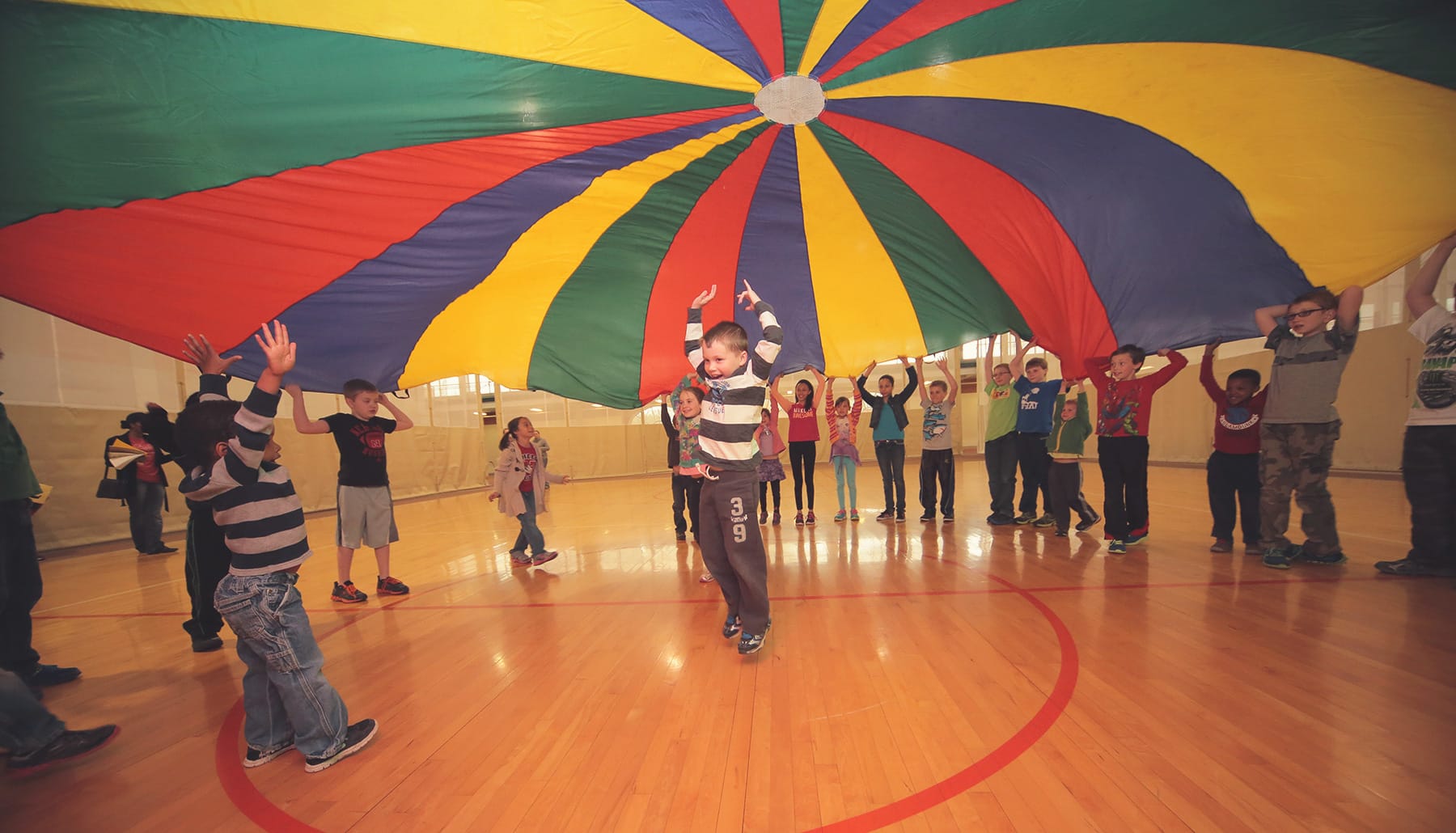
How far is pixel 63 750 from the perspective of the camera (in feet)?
6.10

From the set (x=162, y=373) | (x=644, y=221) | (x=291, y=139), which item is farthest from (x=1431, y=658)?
(x=162, y=373)

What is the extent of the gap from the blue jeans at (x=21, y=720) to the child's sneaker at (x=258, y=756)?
628 mm

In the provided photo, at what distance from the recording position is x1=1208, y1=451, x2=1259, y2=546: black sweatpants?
3734 mm

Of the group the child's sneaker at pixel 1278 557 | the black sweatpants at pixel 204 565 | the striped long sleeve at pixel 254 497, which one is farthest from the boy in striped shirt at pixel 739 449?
the child's sneaker at pixel 1278 557

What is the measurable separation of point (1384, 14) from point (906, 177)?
5.70 ft

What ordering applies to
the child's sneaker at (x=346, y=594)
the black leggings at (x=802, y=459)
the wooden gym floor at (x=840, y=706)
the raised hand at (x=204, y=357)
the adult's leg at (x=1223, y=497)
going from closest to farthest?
the wooden gym floor at (x=840, y=706), the raised hand at (x=204, y=357), the child's sneaker at (x=346, y=594), the adult's leg at (x=1223, y=497), the black leggings at (x=802, y=459)

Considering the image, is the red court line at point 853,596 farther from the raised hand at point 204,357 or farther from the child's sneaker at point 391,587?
the raised hand at point 204,357

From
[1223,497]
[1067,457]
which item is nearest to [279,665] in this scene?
[1067,457]

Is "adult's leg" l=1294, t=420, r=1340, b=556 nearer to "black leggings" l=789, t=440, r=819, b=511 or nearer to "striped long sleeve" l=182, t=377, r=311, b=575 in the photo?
"black leggings" l=789, t=440, r=819, b=511

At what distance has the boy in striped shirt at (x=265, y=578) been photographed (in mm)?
1738

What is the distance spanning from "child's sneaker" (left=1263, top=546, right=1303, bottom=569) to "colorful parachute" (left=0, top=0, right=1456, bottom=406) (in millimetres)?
1322

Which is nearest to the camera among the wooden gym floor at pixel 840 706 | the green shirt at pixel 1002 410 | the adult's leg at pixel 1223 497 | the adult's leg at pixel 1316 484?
the wooden gym floor at pixel 840 706

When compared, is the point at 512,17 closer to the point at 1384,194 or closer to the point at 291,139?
the point at 291,139

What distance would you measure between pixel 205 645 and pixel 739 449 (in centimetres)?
296
